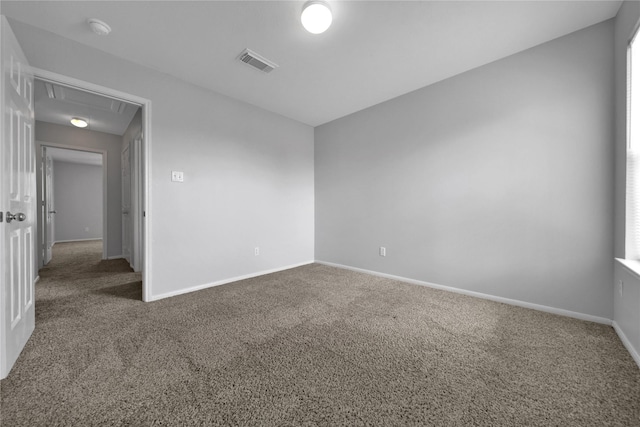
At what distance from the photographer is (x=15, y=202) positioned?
5.03 ft

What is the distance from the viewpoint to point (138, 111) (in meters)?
3.70

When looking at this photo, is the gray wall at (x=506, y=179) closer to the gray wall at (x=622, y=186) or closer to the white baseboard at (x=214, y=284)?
the gray wall at (x=622, y=186)

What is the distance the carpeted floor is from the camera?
1125 millimetres

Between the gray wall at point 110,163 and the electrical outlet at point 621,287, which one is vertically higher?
the gray wall at point 110,163

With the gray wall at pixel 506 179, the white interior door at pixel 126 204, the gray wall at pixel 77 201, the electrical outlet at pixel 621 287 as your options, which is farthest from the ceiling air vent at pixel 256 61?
the gray wall at pixel 77 201

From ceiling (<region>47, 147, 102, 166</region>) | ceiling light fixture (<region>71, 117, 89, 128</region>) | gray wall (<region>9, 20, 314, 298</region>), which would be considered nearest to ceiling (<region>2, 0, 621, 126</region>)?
gray wall (<region>9, 20, 314, 298</region>)

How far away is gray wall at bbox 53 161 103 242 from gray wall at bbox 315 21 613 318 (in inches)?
338

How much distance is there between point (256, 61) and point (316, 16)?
934 millimetres

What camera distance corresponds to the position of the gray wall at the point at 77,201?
22.6 feet

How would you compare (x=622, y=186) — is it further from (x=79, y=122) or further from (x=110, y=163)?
(x=110, y=163)

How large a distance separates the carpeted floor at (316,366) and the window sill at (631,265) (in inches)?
21.8

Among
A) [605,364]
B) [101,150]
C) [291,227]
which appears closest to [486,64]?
[605,364]

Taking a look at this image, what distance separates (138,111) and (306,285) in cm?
370

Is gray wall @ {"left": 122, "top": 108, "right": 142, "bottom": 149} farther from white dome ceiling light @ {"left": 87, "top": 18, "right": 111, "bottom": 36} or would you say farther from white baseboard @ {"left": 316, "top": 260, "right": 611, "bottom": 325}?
white baseboard @ {"left": 316, "top": 260, "right": 611, "bottom": 325}
